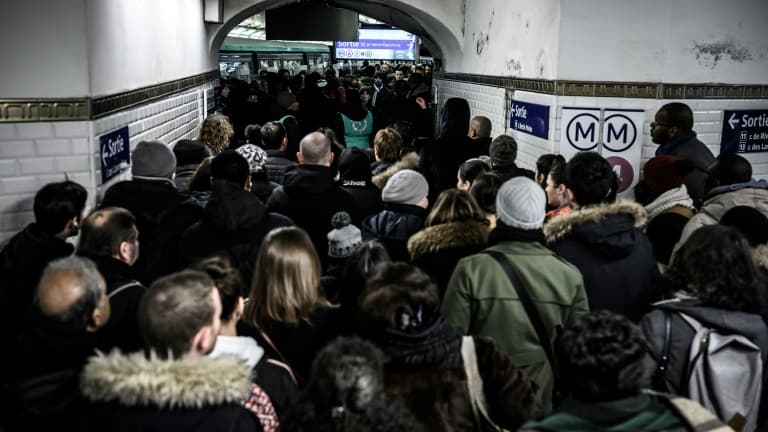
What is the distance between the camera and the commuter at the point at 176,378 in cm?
196

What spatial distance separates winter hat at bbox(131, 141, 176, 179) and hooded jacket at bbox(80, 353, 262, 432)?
2220mm

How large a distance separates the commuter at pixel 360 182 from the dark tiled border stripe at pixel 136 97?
63.4 inches

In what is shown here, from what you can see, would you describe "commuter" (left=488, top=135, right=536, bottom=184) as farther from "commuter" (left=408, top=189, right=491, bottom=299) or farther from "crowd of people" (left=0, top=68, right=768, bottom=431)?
"commuter" (left=408, top=189, right=491, bottom=299)

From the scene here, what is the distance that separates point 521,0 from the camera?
7520mm

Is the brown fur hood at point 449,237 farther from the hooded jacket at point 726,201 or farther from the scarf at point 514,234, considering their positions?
the hooded jacket at point 726,201

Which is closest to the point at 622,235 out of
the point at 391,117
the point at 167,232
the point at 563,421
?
the point at 563,421

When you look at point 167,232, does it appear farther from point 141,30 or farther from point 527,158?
point 527,158

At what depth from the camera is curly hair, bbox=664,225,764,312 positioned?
2742mm

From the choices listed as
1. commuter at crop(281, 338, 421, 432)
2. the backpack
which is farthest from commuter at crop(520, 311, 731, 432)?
the backpack

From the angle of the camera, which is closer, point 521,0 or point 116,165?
point 116,165

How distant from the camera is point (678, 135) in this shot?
5.65 metres

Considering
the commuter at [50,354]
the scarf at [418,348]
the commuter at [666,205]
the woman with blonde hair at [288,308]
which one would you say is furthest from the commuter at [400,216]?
the commuter at [50,354]

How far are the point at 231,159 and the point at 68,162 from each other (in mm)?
1283

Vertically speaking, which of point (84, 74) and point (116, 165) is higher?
point (84, 74)
